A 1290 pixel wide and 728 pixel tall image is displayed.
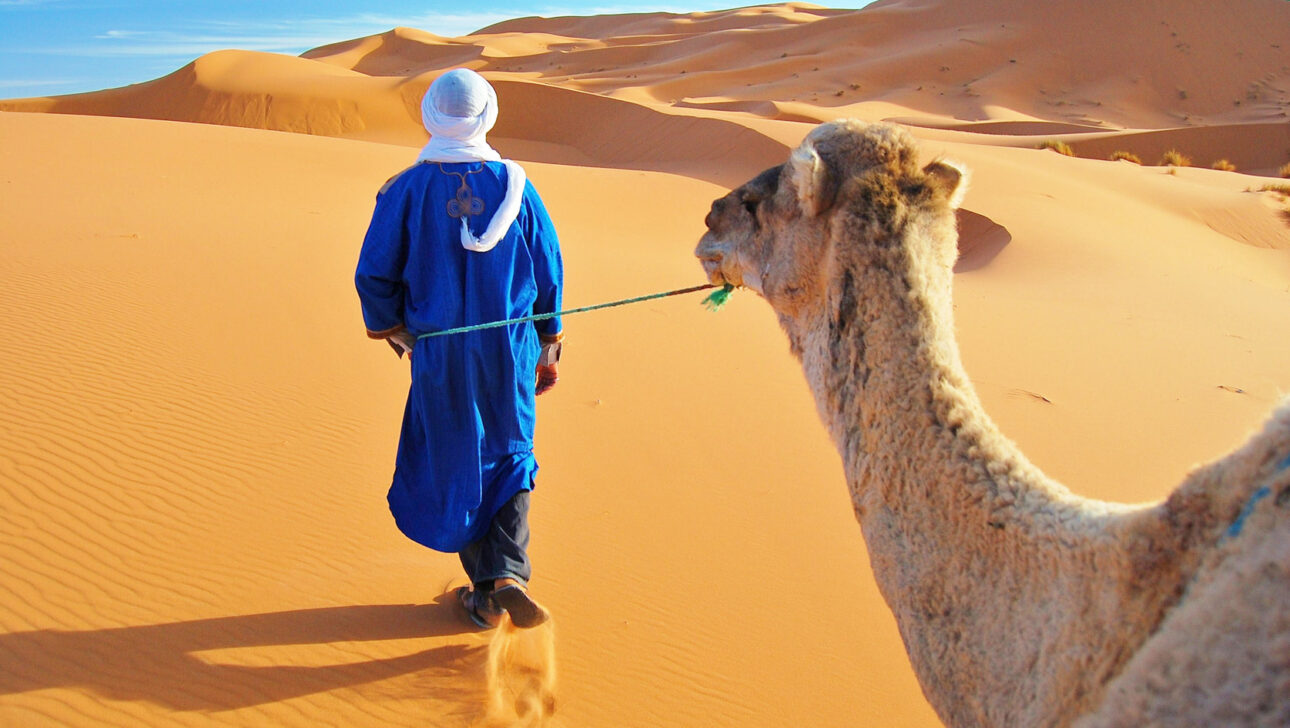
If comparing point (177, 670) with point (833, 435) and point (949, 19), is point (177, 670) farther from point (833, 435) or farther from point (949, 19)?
point (949, 19)

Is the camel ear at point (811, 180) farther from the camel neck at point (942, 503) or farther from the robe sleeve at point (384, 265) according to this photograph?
the robe sleeve at point (384, 265)

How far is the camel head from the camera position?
1999mm

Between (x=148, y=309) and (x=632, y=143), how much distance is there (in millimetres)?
18098

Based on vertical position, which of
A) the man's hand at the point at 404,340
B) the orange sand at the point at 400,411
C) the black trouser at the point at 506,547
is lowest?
the orange sand at the point at 400,411

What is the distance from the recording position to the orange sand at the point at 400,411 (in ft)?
12.6

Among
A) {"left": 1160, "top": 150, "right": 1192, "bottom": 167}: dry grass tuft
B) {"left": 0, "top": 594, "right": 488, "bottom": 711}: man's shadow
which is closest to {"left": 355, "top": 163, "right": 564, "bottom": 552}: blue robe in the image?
{"left": 0, "top": 594, "right": 488, "bottom": 711}: man's shadow

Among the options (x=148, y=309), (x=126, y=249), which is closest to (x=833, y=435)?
(x=148, y=309)

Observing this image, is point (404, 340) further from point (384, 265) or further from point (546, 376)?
point (546, 376)

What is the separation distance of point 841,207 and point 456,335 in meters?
1.86

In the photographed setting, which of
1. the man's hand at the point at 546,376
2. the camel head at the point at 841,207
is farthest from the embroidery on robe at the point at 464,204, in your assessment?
the camel head at the point at 841,207

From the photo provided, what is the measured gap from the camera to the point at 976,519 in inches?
70.5

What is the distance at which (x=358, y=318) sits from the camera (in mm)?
8492

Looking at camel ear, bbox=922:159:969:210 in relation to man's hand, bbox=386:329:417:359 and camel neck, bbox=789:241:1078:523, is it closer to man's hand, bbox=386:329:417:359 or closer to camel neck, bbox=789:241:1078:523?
camel neck, bbox=789:241:1078:523

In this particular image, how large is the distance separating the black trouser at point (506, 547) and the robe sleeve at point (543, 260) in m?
0.75
